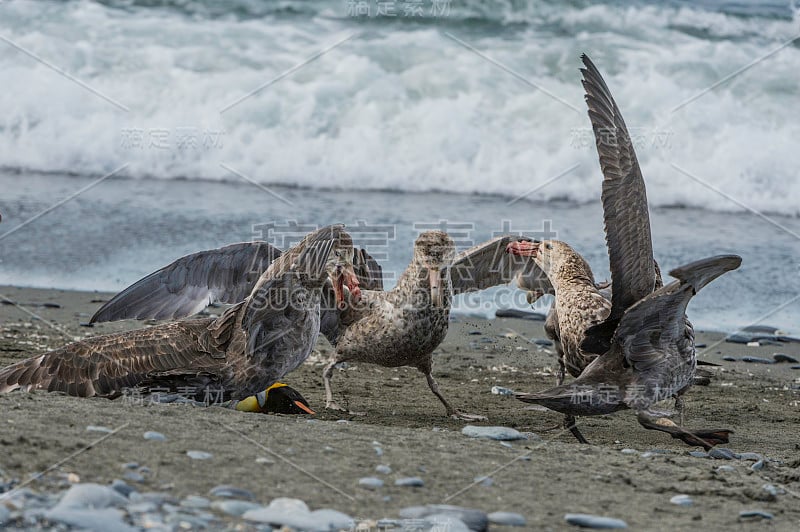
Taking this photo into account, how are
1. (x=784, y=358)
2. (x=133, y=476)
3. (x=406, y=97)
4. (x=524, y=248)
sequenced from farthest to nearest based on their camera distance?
(x=406, y=97) → (x=784, y=358) → (x=524, y=248) → (x=133, y=476)

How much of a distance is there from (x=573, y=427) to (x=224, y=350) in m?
1.99

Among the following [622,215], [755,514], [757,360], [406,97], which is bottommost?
[755,514]

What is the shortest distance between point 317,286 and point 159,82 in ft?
34.7

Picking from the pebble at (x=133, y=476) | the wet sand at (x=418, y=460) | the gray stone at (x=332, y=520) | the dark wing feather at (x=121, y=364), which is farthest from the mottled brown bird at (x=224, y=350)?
the gray stone at (x=332, y=520)

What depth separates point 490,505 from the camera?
3.79m

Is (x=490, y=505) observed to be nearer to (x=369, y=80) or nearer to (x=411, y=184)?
(x=411, y=184)

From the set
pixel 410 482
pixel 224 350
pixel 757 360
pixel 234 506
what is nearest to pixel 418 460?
pixel 410 482

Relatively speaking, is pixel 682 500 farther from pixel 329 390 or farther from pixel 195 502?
pixel 329 390

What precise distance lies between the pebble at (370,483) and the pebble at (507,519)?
1.53 feet

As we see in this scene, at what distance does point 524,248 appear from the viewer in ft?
23.3

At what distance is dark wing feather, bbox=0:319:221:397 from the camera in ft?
17.6

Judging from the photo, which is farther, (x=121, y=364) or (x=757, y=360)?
(x=757, y=360)

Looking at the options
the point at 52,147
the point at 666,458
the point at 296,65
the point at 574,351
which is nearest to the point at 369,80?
the point at 296,65

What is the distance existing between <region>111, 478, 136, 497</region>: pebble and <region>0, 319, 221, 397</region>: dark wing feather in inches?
73.5
